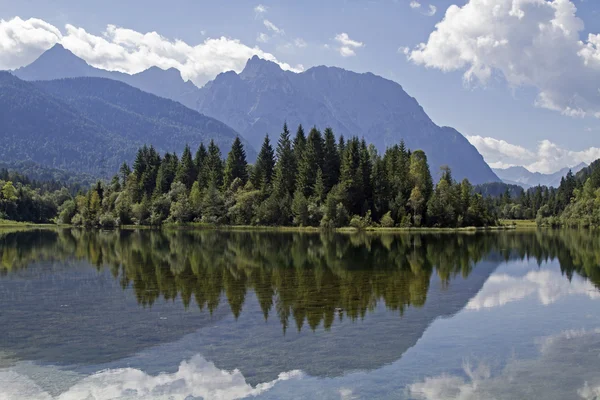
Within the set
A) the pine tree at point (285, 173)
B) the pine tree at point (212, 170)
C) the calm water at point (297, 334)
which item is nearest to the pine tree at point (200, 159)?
the pine tree at point (212, 170)

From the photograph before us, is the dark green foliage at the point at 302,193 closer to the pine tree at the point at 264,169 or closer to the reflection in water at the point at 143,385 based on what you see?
the pine tree at the point at 264,169

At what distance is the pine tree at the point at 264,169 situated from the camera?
473 feet

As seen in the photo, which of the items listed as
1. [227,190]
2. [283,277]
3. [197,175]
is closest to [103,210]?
[197,175]

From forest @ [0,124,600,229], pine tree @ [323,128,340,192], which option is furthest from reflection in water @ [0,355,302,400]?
pine tree @ [323,128,340,192]

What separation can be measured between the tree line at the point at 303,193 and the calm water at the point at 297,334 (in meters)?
81.9

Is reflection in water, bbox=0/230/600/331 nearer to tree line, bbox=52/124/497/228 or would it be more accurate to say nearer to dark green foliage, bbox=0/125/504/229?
tree line, bbox=52/124/497/228

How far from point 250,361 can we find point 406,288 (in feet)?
59.9

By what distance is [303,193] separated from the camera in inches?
5192

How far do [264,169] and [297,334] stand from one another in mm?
124496

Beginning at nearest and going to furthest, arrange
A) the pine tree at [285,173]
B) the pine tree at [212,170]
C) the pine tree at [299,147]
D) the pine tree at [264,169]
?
1. the pine tree at [285,173]
2. the pine tree at [299,147]
3. the pine tree at [264,169]
4. the pine tree at [212,170]

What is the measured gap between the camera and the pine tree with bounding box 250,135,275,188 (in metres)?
144

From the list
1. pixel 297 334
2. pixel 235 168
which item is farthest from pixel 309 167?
pixel 297 334

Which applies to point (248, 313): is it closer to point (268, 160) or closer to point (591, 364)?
point (591, 364)

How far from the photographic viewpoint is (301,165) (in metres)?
134
